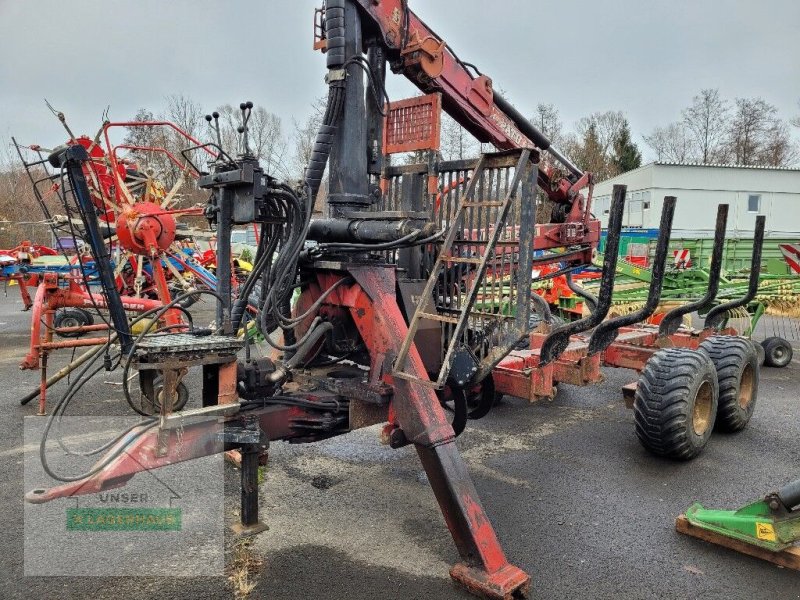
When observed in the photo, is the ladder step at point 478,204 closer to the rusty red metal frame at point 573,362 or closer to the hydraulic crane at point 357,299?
the hydraulic crane at point 357,299

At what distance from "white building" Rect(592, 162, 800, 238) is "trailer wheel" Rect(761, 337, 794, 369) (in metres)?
23.7

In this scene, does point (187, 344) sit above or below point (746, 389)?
above

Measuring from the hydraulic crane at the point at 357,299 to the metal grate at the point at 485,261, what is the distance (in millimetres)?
12

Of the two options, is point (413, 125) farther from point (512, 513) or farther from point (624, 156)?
point (624, 156)

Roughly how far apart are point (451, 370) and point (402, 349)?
0.59 meters

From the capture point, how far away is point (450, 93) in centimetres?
472

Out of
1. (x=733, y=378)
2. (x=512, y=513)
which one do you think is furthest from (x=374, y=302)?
(x=733, y=378)

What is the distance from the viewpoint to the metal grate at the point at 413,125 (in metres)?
4.19

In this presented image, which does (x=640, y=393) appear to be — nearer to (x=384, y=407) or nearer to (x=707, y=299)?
(x=707, y=299)

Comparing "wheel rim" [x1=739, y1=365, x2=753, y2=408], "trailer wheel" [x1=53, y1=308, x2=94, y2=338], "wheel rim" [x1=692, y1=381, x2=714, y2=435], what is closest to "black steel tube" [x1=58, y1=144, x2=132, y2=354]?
"wheel rim" [x1=692, y1=381, x2=714, y2=435]

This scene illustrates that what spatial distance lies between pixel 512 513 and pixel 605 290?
65.3 inches

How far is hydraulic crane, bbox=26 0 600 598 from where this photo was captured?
3.15m

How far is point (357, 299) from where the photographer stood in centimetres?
388

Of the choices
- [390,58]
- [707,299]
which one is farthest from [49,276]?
[707,299]
